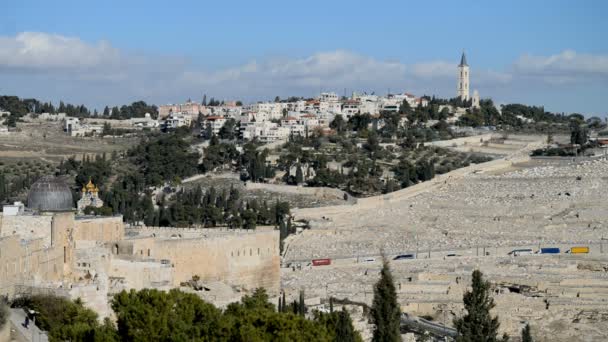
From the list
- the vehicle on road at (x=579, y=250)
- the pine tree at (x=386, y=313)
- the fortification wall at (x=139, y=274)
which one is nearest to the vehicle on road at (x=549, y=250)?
the vehicle on road at (x=579, y=250)

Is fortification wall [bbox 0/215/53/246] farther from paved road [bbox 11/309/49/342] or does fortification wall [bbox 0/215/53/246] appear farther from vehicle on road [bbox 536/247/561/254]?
vehicle on road [bbox 536/247/561/254]

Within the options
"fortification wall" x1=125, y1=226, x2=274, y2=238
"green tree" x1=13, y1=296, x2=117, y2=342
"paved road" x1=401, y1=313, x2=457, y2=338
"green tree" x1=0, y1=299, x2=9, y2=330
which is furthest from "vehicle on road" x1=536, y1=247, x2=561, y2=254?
"green tree" x1=0, y1=299, x2=9, y2=330

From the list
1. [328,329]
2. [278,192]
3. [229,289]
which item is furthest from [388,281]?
[278,192]

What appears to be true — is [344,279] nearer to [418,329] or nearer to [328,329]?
[418,329]

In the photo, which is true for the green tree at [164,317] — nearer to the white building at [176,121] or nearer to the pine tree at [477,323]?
the pine tree at [477,323]

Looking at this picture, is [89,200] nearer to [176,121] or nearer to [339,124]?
[339,124]
